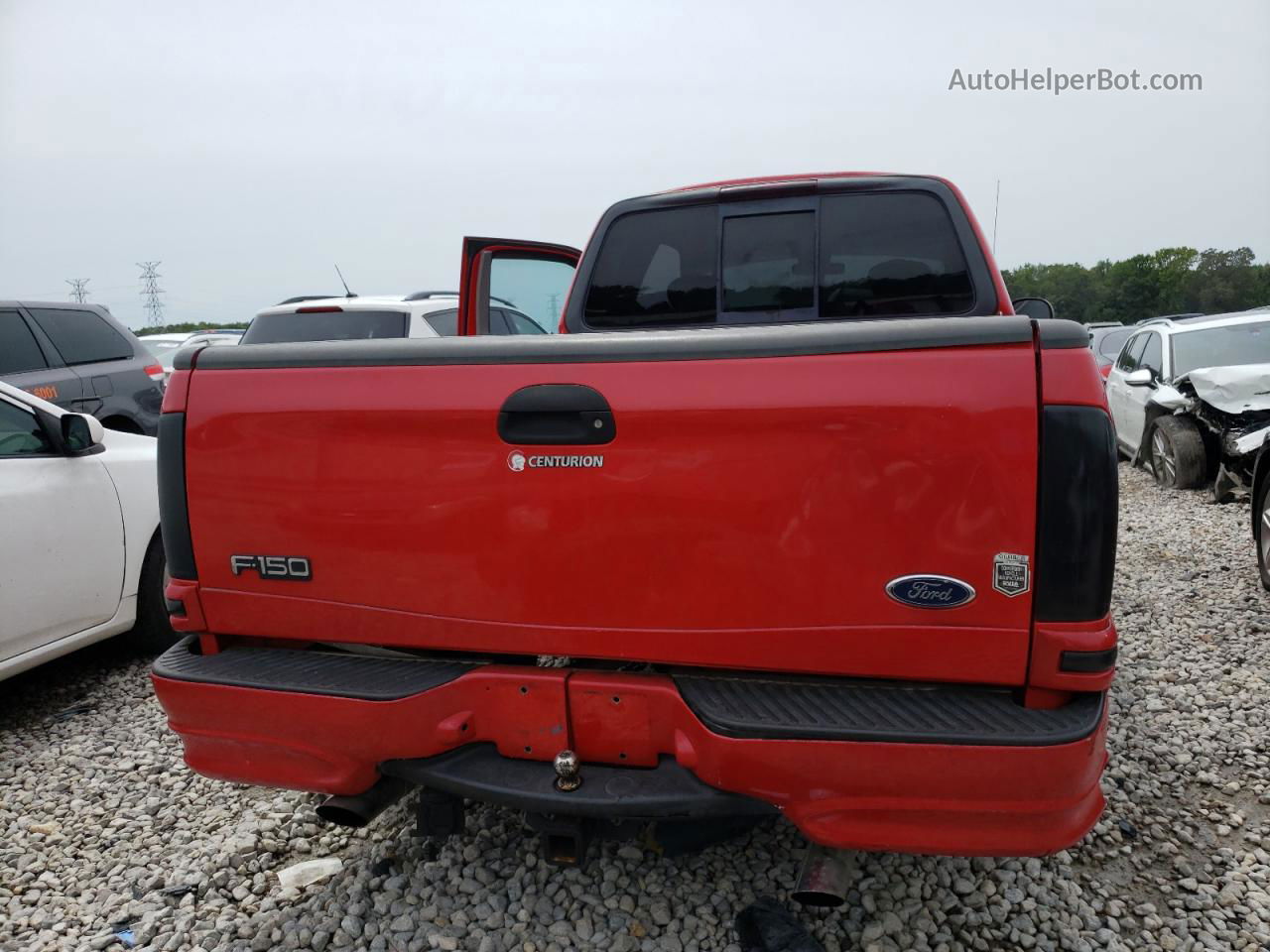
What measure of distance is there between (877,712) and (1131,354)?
1000 centimetres

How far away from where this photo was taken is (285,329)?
22.3ft

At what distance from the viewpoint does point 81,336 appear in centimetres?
789

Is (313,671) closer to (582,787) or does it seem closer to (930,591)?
(582,787)

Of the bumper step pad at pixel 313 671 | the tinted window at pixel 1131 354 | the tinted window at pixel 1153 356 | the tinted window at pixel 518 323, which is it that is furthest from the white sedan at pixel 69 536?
the tinted window at pixel 1131 354

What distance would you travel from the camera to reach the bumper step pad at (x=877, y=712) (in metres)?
1.85

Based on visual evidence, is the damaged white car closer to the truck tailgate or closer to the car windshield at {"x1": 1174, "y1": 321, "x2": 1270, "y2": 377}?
the car windshield at {"x1": 1174, "y1": 321, "x2": 1270, "y2": 377}

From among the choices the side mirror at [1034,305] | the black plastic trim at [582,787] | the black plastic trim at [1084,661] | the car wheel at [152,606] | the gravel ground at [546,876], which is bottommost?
the gravel ground at [546,876]

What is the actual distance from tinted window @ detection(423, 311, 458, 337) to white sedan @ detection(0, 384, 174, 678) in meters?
2.52

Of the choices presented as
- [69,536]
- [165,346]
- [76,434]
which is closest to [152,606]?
[69,536]

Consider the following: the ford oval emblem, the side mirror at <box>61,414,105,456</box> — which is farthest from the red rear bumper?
the side mirror at <box>61,414,105,456</box>

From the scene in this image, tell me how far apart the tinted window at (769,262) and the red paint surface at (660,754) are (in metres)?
1.90

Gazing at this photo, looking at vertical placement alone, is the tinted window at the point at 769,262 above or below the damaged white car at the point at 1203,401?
above

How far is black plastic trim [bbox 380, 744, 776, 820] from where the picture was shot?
2027 millimetres

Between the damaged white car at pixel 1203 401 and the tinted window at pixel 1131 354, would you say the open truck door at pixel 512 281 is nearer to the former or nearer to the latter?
the damaged white car at pixel 1203 401
